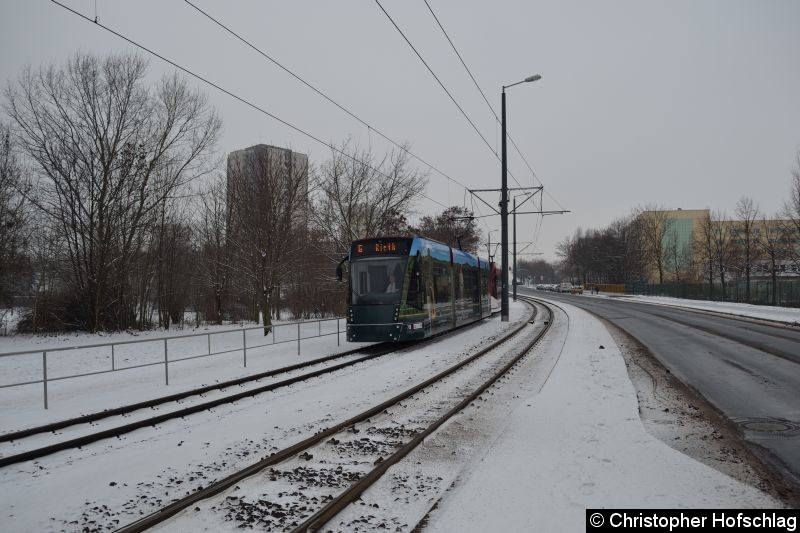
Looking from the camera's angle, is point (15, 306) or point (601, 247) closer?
point (15, 306)

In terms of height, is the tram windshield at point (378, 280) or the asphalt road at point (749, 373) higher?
the tram windshield at point (378, 280)

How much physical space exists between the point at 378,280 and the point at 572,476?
10.9 m

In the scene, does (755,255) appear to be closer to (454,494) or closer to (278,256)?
(278,256)

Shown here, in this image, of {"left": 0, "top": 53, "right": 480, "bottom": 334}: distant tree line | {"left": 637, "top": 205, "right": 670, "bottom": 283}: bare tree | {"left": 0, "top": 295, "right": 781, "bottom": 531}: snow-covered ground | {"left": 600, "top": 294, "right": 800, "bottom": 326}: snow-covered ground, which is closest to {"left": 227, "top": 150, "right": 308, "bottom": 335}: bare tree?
{"left": 0, "top": 53, "right": 480, "bottom": 334}: distant tree line

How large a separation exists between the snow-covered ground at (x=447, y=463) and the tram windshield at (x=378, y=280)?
5.28 m

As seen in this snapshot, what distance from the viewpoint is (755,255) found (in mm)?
49188

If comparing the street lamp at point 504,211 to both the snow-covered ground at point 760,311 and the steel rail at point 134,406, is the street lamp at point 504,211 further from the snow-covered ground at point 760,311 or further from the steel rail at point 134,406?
the steel rail at point 134,406

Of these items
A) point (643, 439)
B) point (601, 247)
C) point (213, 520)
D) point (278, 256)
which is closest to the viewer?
point (213, 520)

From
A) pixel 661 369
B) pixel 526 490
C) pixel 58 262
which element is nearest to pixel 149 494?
pixel 526 490

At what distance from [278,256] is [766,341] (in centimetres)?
1840

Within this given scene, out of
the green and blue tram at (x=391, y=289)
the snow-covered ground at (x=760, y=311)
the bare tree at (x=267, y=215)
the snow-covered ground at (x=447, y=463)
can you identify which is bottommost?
the snow-covered ground at (x=760, y=311)

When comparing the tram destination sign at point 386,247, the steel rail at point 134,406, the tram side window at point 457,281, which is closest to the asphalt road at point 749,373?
the tram side window at point 457,281

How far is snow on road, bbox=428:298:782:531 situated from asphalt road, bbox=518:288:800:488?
41.4 inches

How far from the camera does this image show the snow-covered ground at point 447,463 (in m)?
4.43
